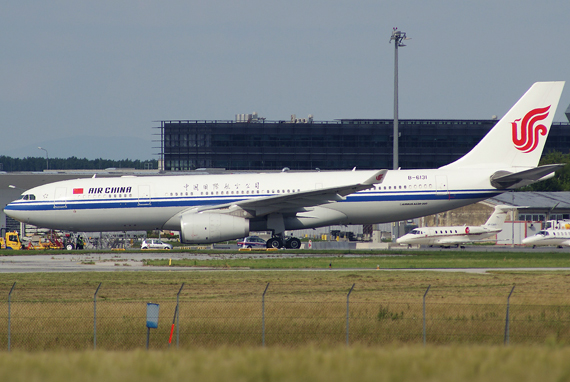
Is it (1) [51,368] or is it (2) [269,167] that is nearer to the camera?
(1) [51,368]

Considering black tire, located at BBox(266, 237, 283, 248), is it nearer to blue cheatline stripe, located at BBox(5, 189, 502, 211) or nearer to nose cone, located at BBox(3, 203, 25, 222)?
blue cheatline stripe, located at BBox(5, 189, 502, 211)

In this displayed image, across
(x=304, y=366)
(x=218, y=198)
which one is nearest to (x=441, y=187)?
(x=218, y=198)

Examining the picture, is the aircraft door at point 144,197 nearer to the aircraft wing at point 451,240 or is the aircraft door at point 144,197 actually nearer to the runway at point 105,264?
the runway at point 105,264

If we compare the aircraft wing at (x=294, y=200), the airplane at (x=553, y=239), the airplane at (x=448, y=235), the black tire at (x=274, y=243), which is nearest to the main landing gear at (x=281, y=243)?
the black tire at (x=274, y=243)

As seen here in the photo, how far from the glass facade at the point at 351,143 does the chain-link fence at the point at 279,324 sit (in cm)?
10479

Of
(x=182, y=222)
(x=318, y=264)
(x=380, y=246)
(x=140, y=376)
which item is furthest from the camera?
(x=380, y=246)

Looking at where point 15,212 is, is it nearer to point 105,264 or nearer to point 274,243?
point 105,264

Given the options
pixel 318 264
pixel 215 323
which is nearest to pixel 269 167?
pixel 318 264

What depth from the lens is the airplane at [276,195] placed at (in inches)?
1375

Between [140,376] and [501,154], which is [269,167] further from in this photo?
[140,376]

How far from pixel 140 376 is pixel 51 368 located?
1.06 meters

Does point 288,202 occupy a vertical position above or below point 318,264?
above

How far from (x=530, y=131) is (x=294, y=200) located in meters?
14.3

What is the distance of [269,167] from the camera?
123m
